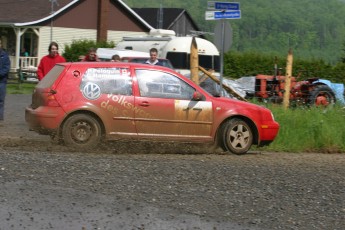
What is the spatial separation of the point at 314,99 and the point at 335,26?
70924 mm

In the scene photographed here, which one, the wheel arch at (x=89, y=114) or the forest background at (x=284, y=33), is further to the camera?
the forest background at (x=284, y=33)

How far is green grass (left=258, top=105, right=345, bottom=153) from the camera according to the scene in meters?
14.7

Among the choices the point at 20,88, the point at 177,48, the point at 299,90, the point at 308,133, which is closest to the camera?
the point at 308,133

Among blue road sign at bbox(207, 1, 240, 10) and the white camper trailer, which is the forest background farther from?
blue road sign at bbox(207, 1, 240, 10)

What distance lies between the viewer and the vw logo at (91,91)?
12.4 m

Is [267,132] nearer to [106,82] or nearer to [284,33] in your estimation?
[106,82]

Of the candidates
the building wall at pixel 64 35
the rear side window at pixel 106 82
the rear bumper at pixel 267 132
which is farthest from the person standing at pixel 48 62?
the building wall at pixel 64 35

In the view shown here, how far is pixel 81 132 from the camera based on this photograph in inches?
485

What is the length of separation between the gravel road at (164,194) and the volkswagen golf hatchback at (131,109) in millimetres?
1758

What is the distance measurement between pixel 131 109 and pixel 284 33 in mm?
64181

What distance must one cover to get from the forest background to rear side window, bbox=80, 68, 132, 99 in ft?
83.0

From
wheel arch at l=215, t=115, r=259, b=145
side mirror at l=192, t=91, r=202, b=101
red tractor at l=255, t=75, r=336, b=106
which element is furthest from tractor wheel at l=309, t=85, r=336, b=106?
side mirror at l=192, t=91, r=202, b=101

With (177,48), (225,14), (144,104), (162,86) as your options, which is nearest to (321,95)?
(225,14)

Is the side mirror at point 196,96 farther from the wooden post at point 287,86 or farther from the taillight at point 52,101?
the wooden post at point 287,86
